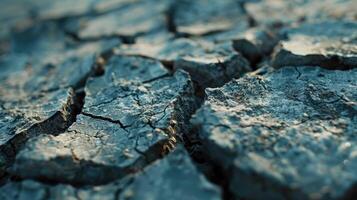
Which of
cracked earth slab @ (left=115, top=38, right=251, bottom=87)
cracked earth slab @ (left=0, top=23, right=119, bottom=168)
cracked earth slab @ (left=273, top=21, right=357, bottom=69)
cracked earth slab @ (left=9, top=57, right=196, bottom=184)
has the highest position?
cracked earth slab @ (left=273, top=21, right=357, bottom=69)

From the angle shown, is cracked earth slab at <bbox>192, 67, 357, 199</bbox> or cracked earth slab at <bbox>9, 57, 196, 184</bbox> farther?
cracked earth slab at <bbox>9, 57, 196, 184</bbox>

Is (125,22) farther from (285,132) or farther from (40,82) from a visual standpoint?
(285,132)

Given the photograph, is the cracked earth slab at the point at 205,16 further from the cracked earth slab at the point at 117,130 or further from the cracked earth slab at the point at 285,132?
the cracked earth slab at the point at 285,132

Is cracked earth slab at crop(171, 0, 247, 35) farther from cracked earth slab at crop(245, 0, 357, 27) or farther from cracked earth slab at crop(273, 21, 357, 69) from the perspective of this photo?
cracked earth slab at crop(273, 21, 357, 69)

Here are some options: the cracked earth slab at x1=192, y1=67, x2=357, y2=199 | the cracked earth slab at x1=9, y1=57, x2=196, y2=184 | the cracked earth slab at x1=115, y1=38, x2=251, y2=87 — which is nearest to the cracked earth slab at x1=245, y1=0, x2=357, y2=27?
the cracked earth slab at x1=115, y1=38, x2=251, y2=87

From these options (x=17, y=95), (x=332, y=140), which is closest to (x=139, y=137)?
(x=332, y=140)

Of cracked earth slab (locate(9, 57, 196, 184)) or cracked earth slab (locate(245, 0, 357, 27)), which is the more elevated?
cracked earth slab (locate(245, 0, 357, 27))
